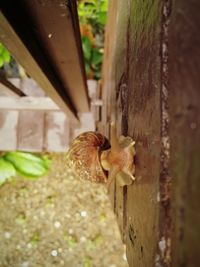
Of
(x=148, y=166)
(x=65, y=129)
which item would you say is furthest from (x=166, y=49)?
(x=65, y=129)

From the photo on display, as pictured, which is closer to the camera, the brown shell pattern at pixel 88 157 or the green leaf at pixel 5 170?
the brown shell pattern at pixel 88 157

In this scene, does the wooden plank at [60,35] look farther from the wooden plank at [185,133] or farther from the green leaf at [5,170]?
the green leaf at [5,170]

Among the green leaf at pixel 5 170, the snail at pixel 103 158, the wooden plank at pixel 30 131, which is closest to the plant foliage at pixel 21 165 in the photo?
the green leaf at pixel 5 170

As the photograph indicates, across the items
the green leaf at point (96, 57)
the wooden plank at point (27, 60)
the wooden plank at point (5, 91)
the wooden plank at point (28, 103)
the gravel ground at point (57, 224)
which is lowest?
the gravel ground at point (57, 224)

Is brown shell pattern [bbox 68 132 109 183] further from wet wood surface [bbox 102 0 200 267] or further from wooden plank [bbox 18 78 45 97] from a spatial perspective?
wooden plank [bbox 18 78 45 97]

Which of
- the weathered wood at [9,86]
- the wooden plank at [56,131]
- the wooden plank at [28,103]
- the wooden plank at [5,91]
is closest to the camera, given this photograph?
the weathered wood at [9,86]

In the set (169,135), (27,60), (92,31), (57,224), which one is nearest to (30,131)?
(57,224)
